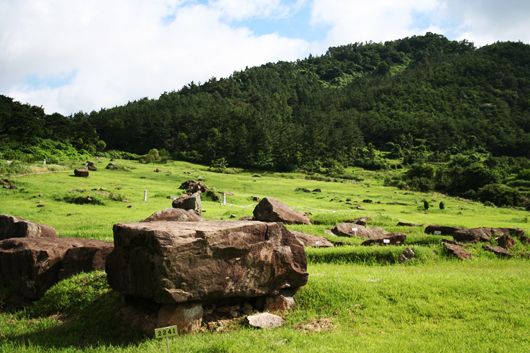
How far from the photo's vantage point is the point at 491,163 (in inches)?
4828

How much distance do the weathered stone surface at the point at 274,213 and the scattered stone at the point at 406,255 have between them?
1118cm

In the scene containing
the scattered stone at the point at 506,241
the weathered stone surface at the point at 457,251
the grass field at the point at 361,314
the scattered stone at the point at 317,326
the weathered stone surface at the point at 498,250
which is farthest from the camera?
the scattered stone at the point at 506,241

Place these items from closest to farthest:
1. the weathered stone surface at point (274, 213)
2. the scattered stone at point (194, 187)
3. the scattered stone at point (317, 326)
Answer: the scattered stone at point (317, 326)
the weathered stone surface at point (274, 213)
the scattered stone at point (194, 187)

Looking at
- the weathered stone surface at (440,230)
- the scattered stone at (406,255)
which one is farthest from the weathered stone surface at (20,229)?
the weathered stone surface at (440,230)

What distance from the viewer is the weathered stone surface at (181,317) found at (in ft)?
45.6

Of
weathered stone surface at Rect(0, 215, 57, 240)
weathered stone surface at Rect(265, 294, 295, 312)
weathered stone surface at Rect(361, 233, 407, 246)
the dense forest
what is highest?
the dense forest

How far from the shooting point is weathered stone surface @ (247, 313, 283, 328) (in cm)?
1423

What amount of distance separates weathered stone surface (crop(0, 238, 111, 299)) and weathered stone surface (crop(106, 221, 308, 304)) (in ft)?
13.7

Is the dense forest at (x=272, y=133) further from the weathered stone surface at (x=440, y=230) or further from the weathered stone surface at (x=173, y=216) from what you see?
the weathered stone surface at (x=440, y=230)

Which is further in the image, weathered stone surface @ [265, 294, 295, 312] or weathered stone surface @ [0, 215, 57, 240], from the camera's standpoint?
weathered stone surface @ [0, 215, 57, 240]

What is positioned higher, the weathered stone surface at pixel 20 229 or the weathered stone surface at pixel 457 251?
the weathered stone surface at pixel 20 229

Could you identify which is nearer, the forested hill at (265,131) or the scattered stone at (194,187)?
the scattered stone at (194,187)

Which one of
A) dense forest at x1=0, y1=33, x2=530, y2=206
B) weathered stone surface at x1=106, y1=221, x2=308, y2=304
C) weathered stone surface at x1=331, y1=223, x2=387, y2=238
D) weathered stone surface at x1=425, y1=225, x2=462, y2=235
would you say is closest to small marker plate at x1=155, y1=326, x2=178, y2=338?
weathered stone surface at x1=106, y1=221, x2=308, y2=304

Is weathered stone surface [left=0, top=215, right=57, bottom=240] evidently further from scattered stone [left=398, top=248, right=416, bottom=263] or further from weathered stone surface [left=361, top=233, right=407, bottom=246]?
scattered stone [left=398, top=248, right=416, bottom=263]
